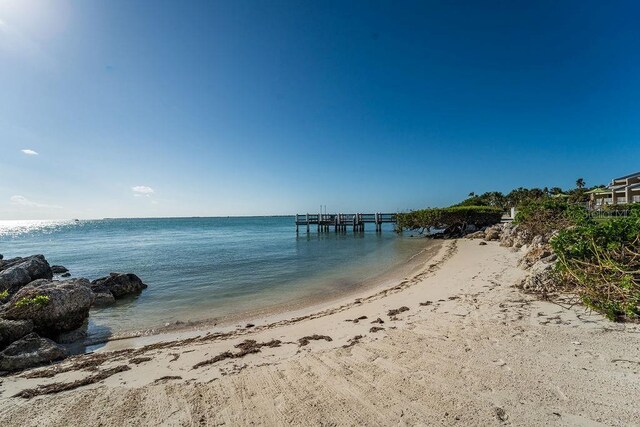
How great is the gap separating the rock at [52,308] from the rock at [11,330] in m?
0.50

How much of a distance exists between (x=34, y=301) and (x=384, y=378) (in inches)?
313

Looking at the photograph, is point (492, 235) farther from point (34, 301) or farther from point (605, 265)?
point (34, 301)

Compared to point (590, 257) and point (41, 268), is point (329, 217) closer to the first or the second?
point (41, 268)

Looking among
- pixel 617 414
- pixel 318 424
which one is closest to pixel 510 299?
pixel 617 414

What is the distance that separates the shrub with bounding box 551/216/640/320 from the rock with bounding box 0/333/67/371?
10093mm

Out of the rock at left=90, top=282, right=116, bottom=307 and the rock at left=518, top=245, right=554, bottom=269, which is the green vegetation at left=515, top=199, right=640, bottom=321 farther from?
the rock at left=90, top=282, right=116, bottom=307

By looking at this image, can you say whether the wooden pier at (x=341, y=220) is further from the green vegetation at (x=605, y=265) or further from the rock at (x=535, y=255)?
the green vegetation at (x=605, y=265)

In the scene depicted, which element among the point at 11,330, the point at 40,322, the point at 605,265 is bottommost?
the point at 40,322

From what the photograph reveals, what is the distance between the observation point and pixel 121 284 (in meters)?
11.3

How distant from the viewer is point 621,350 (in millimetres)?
3924

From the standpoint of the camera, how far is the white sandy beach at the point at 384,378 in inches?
118

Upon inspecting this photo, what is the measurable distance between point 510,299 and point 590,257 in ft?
6.12

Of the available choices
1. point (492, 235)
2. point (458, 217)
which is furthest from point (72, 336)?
point (458, 217)

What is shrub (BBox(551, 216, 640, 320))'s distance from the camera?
4857 millimetres
